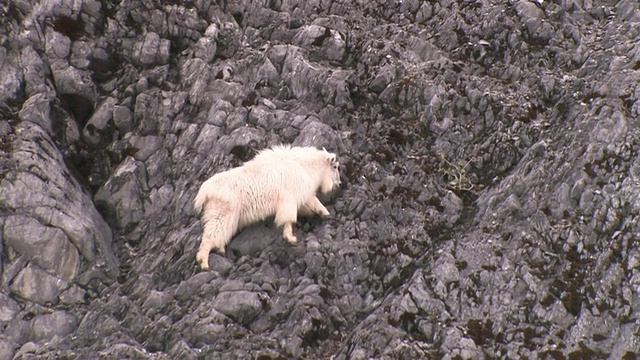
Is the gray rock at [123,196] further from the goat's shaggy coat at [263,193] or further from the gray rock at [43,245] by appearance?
the goat's shaggy coat at [263,193]

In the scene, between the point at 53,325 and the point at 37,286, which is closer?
the point at 53,325

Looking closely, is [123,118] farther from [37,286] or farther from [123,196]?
[37,286]

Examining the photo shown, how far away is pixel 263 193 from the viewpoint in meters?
12.5

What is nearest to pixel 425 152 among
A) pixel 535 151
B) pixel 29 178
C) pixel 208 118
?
pixel 535 151

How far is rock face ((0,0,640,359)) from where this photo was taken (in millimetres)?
11055

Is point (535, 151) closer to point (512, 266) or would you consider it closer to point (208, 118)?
point (512, 266)

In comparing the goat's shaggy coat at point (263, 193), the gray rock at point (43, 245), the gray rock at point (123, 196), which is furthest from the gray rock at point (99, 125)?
the goat's shaggy coat at point (263, 193)

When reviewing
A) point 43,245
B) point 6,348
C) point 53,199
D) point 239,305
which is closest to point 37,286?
point 43,245

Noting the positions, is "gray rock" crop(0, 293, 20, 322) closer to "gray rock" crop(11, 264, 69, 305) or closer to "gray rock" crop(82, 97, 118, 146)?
"gray rock" crop(11, 264, 69, 305)

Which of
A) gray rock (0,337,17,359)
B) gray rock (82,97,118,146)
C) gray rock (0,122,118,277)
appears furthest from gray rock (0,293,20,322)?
gray rock (82,97,118,146)

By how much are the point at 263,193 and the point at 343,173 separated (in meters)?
2.52

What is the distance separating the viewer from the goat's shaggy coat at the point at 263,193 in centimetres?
1220

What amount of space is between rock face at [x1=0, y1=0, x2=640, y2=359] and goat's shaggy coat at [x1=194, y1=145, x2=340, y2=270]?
1.50 ft

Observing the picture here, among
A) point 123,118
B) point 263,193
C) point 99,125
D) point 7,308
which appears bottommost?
point 7,308
